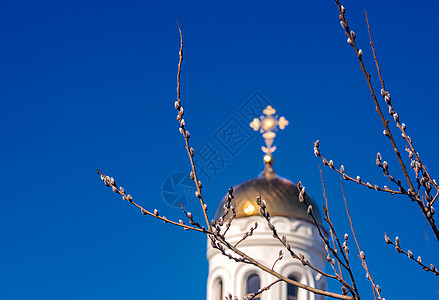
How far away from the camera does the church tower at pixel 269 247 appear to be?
13391 millimetres

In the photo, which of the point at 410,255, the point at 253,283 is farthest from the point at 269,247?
the point at 410,255

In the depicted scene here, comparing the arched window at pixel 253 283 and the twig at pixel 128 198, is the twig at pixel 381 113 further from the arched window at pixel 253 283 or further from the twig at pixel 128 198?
the arched window at pixel 253 283

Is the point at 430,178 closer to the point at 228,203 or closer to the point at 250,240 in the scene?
the point at 228,203

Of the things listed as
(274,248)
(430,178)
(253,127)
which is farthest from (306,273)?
(430,178)

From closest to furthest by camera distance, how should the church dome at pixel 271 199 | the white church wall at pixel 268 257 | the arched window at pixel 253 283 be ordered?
1. the white church wall at pixel 268 257
2. the arched window at pixel 253 283
3. the church dome at pixel 271 199

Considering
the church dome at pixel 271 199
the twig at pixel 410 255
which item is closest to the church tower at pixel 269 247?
the church dome at pixel 271 199

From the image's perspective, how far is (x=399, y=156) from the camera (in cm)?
290

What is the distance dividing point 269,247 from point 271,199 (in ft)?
3.18

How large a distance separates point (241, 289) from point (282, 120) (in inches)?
155

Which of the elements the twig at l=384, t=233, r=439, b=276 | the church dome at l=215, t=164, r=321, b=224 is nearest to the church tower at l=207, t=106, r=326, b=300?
the church dome at l=215, t=164, r=321, b=224

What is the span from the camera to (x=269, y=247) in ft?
44.2

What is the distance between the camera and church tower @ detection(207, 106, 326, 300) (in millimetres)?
13391

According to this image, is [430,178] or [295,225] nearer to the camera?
[430,178]

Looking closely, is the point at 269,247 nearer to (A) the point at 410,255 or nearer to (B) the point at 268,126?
(B) the point at 268,126
